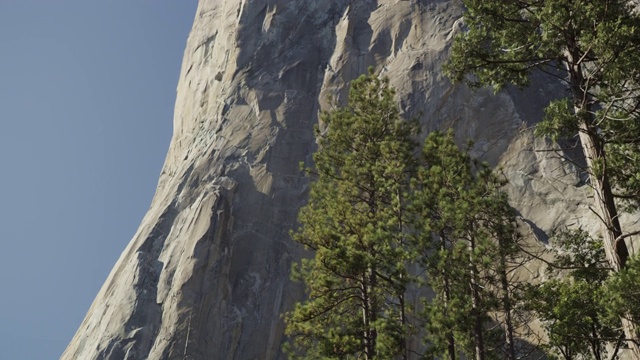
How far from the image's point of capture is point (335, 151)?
974 inches

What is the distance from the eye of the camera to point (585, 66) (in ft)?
42.4

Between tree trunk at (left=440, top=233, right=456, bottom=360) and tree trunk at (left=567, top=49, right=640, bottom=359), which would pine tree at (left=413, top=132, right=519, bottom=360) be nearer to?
tree trunk at (left=440, top=233, right=456, bottom=360)

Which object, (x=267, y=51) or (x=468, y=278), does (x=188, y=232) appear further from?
(x=468, y=278)

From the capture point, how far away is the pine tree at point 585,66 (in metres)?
11.4

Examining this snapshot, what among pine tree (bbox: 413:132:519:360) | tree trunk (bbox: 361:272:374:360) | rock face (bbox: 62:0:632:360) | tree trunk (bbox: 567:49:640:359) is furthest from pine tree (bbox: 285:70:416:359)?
rock face (bbox: 62:0:632:360)

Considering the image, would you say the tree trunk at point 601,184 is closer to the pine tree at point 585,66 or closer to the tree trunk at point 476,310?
the pine tree at point 585,66

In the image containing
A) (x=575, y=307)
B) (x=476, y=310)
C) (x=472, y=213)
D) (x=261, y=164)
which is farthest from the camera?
(x=261, y=164)

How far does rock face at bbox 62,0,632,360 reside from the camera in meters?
38.5

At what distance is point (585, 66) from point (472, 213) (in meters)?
7.45

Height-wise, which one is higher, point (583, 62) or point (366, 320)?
point (583, 62)

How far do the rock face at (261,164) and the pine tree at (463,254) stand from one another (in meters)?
17.6

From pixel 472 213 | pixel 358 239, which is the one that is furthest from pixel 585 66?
pixel 358 239

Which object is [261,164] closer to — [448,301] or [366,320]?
[366,320]

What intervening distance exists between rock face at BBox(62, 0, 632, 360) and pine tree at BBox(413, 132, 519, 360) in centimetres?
1755
